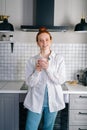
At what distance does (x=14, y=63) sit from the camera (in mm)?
3010

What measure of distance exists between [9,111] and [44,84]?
0.70 metres

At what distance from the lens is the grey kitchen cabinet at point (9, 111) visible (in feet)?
7.96

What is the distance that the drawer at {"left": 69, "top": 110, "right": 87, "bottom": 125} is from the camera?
244 cm

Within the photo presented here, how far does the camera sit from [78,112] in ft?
8.00

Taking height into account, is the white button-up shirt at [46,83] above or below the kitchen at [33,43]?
below

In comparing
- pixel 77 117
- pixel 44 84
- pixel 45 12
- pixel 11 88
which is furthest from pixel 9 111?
pixel 45 12

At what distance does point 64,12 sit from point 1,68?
121 centimetres

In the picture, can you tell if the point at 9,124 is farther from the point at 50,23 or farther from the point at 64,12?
the point at 64,12

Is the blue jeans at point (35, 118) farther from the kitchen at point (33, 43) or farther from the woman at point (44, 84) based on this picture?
the kitchen at point (33, 43)

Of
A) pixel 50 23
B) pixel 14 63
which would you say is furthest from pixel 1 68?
pixel 50 23

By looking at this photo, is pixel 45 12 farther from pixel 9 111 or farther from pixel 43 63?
pixel 9 111

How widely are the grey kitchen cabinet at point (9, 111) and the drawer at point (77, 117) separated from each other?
2.10 feet

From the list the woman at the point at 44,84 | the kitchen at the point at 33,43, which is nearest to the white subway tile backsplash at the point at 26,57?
the kitchen at the point at 33,43

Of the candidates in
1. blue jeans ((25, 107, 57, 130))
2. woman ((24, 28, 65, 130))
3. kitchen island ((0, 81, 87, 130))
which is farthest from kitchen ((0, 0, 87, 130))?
blue jeans ((25, 107, 57, 130))
